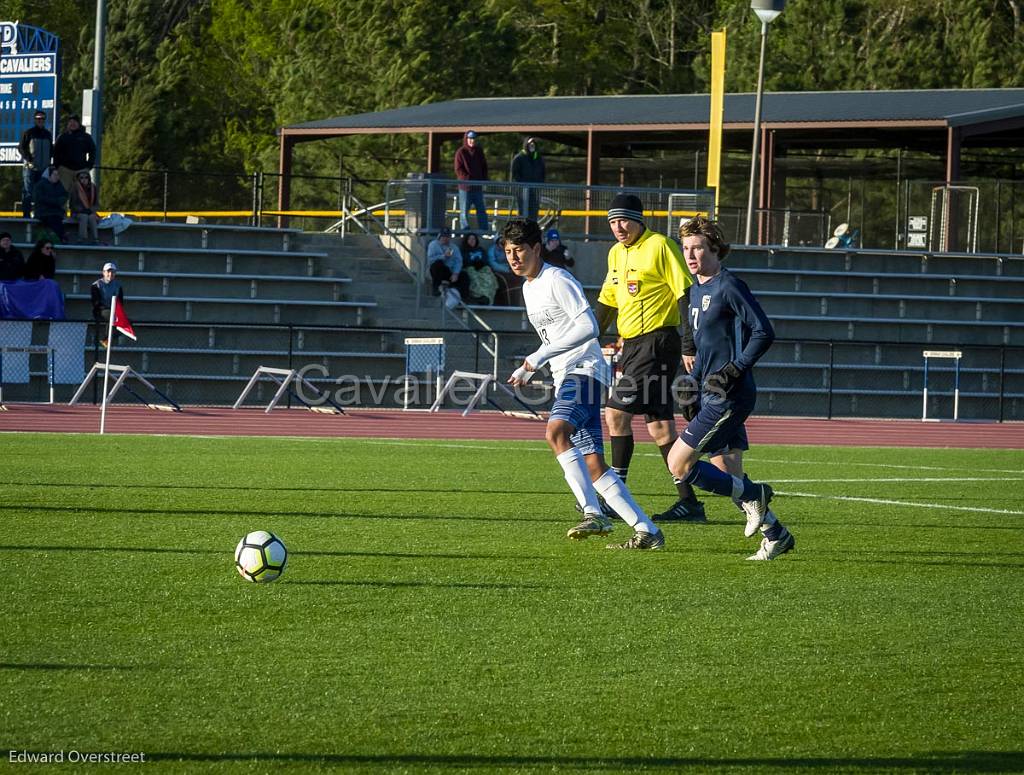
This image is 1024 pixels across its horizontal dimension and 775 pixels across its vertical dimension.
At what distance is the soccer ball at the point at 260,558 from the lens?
23.6 feet

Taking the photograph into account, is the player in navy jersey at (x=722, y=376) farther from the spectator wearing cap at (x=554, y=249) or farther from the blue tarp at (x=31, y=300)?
the blue tarp at (x=31, y=300)

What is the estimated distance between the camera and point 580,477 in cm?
884

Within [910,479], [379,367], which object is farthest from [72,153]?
[910,479]

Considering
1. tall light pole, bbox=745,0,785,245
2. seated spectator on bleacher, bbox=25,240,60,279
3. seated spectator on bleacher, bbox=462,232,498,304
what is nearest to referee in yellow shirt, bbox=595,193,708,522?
seated spectator on bleacher, bbox=25,240,60,279

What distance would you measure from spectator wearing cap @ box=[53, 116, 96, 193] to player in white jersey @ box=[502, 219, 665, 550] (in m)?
18.6

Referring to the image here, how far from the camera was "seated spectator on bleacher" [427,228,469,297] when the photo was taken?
1033 inches

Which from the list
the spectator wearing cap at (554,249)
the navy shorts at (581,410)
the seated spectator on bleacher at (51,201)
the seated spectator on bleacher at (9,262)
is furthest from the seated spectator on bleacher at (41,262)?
the navy shorts at (581,410)

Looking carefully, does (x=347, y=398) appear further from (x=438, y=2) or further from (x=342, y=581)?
(x=438, y=2)

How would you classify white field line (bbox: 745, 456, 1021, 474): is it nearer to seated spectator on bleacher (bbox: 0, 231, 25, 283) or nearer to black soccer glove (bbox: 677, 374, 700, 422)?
black soccer glove (bbox: 677, 374, 700, 422)

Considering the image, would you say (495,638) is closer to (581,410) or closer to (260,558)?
(260,558)

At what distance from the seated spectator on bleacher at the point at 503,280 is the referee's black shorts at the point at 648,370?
54.7 ft

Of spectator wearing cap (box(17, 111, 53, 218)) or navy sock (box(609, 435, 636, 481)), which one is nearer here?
navy sock (box(609, 435, 636, 481))

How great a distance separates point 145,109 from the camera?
51750 millimetres

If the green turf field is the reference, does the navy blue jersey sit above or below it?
above
